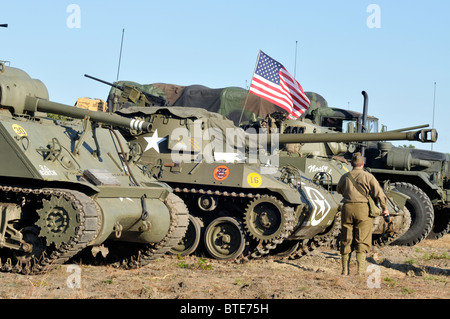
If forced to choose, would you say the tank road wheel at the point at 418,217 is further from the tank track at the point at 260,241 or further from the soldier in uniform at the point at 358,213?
the soldier in uniform at the point at 358,213

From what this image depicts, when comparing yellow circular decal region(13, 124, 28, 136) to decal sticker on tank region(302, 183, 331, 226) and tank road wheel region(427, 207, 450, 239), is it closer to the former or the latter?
decal sticker on tank region(302, 183, 331, 226)

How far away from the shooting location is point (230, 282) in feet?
32.3

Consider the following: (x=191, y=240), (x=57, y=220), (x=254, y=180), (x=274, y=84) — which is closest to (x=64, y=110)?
(x=57, y=220)

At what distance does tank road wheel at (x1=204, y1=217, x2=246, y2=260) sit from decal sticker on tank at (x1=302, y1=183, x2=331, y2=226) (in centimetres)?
139

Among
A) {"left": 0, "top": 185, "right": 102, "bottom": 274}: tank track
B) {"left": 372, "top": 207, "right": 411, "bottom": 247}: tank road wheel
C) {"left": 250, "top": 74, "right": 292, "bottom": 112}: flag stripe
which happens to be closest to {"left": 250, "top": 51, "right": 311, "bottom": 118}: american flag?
{"left": 250, "top": 74, "right": 292, "bottom": 112}: flag stripe

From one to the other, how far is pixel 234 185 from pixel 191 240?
5.11 ft

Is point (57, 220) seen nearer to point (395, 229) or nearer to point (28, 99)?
point (28, 99)

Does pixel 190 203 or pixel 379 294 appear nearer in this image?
pixel 379 294

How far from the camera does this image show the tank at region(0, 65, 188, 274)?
9500 mm

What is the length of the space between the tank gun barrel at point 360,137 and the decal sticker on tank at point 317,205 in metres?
1.19
